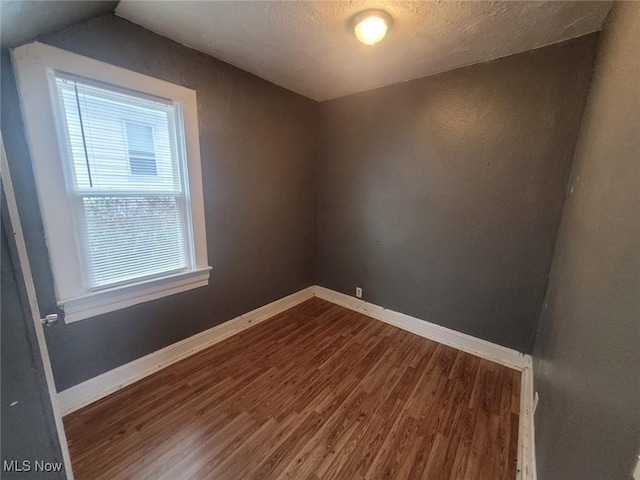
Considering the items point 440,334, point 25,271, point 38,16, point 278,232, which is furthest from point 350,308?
point 38,16

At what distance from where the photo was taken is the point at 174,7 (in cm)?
146

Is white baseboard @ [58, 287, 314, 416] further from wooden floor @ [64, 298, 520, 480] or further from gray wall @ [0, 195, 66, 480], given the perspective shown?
gray wall @ [0, 195, 66, 480]

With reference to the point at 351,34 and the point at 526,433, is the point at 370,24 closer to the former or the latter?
the point at 351,34

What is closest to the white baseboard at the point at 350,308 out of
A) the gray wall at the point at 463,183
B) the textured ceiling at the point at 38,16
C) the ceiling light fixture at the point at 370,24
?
the gray wall at the point at 463,183

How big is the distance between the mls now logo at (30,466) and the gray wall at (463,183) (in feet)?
8.29

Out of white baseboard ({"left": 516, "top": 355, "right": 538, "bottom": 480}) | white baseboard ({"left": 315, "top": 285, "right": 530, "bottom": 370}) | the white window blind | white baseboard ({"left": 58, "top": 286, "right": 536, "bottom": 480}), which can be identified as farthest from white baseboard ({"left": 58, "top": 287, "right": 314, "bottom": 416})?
A: white baseboard ({"left": 516, "top": 355, "right": 538, "bottom": 480})

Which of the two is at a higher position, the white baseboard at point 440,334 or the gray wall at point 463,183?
the gray wall at point 463,183

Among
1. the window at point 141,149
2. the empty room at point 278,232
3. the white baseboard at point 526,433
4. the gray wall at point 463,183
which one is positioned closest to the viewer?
the empty room at point 278,232

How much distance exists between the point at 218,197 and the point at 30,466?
5.91 feet

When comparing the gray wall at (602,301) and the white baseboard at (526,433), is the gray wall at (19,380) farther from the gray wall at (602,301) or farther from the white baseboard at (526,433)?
the white baseboard at (526,433)

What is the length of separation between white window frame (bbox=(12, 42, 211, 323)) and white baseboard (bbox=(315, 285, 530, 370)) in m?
2.01

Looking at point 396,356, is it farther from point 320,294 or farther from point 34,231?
point 34,231

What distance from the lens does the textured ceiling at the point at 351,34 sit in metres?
1.41

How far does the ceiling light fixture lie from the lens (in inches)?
56.9
